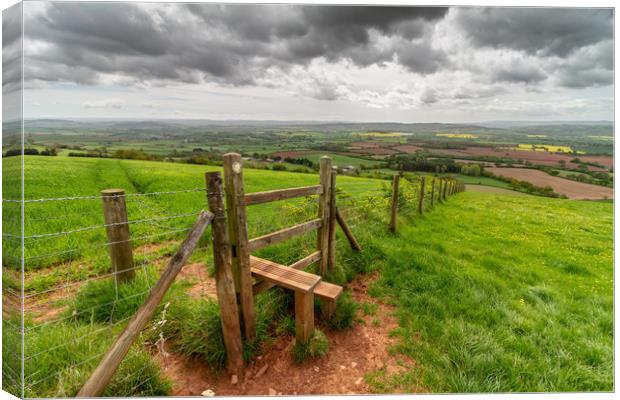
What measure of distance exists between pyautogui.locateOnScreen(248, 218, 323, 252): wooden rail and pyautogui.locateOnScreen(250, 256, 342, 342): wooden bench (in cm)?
32

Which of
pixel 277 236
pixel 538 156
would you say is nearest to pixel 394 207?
pixel 538 156

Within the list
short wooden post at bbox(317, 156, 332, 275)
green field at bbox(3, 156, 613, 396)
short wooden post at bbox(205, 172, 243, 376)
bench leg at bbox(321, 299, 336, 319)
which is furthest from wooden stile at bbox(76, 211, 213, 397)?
short wooden post at bbox(317, 156, 332, 275)

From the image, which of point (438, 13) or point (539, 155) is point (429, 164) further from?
point (438, 13)

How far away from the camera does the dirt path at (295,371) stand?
255cm

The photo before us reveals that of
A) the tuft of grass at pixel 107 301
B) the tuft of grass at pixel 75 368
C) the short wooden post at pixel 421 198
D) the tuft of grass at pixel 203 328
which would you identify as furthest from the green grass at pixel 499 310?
the tuft of grass at pixel 107 301

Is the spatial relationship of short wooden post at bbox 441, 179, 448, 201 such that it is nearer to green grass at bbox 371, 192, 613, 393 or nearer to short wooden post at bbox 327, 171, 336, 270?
green grass at bbox 371, 192, 613, 393

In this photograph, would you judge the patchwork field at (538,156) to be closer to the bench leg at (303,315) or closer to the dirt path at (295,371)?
the dirt path at (295,371)

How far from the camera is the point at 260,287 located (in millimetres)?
3047

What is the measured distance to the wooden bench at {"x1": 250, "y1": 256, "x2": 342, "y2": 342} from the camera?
2.79 metres

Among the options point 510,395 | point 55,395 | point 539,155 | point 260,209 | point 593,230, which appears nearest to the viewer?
point 55,395

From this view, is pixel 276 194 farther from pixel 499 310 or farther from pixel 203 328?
pixel 499 310

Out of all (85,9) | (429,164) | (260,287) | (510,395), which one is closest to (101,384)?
(260,287)

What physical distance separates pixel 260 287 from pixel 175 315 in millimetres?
976

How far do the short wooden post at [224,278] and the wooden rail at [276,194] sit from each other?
34cm
